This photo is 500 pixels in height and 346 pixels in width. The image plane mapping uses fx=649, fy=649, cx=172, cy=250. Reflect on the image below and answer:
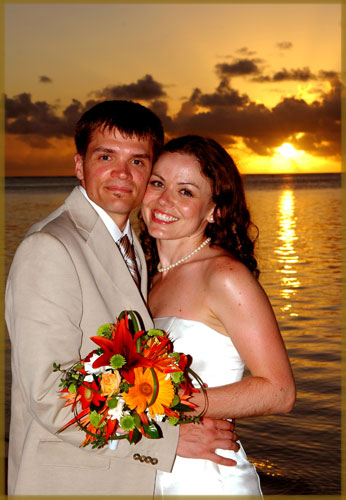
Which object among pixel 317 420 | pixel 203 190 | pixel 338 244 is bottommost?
pixel 317 420

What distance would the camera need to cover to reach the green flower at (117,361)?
2621 millimetres

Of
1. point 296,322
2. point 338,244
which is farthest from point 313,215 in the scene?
point 296,322

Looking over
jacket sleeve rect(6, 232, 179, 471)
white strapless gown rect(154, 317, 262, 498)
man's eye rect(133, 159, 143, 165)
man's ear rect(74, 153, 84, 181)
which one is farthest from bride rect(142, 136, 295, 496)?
jacket sleeve rect(6, 232, 179, 471)

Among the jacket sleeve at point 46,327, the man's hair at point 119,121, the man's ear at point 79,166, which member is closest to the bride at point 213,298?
the man's hair at point 119,121

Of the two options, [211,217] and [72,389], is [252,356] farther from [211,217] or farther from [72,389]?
[72,389]

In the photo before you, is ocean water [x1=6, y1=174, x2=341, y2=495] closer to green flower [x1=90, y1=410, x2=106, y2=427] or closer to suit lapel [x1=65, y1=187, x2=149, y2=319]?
suit lapel [x1=65, y1=187, x2=149, y2=319]

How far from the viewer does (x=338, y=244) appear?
19703 mm

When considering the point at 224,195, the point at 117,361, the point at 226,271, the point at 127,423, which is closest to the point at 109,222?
the point at 226,271

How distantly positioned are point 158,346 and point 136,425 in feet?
1.10

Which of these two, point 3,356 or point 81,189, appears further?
point 3,356

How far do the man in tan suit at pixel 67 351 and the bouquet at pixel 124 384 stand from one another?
0.61ft

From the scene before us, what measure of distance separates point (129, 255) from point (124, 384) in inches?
51.8

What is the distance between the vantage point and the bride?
3.54m

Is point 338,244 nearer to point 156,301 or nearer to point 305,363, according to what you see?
point 305,363
